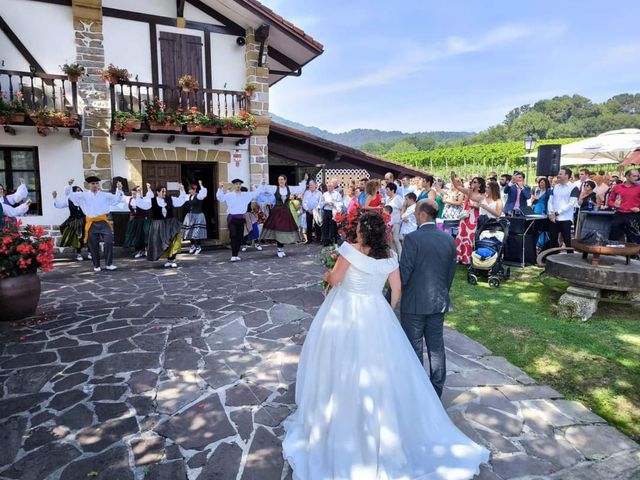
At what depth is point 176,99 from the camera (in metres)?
11.7

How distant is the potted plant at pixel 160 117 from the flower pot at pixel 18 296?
19.5ft

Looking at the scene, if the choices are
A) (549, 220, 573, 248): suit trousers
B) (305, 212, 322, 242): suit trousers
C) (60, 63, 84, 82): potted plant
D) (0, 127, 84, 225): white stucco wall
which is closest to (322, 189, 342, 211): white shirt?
(305, 212, 322, 242): suit trousers

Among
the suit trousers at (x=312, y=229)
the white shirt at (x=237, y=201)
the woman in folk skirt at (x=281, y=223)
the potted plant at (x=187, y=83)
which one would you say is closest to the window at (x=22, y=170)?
the potted plant at (x=187, y=83)

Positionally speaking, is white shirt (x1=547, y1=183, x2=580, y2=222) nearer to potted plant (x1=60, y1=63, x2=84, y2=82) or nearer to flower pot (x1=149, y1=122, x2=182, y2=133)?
flower pot (x1=149, y1=122, x2=182, y2=133)

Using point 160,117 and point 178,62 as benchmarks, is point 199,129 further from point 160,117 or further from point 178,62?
point 178,62

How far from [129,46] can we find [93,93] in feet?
5.39

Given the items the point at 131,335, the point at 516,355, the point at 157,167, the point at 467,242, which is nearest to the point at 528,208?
the point at 467,242

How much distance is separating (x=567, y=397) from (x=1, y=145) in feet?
40.2

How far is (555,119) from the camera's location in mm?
64250

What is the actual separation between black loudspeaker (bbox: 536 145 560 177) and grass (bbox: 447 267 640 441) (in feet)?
18.5

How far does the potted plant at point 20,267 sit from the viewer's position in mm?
5641

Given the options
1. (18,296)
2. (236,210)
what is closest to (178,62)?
(236,210)

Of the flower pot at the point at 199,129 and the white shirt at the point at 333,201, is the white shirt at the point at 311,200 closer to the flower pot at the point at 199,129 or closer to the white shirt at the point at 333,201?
the white shirt at the point at 333,201

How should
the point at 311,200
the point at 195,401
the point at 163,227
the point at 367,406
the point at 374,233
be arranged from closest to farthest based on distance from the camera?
1. the point at 367,406
2. the point at 374,233
3. the point at 195,401
4. the point at 163,227
5. the point at 311,200
